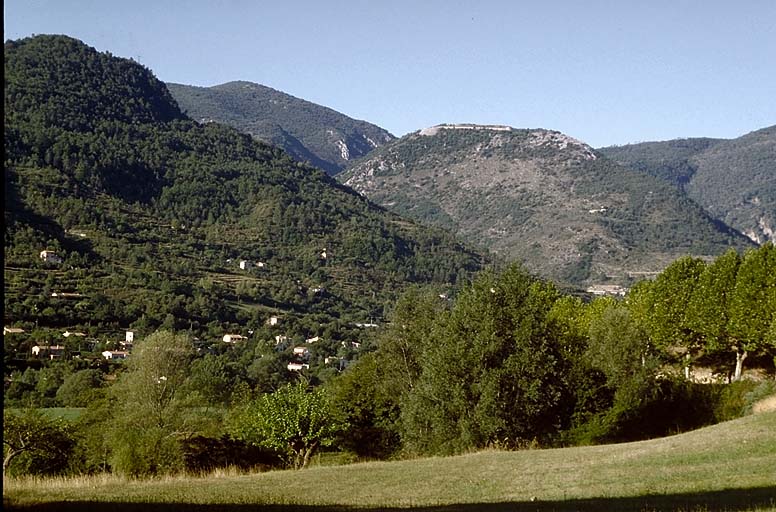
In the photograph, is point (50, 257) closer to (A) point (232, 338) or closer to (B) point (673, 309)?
(A) point (232, 338)

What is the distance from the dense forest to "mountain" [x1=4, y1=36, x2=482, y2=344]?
0.53 m

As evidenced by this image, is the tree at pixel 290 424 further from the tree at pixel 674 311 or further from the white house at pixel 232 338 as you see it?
the white house at pixel 232 338

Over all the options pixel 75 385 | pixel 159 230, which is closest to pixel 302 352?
pixel 75 385

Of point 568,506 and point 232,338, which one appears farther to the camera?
point 232,338

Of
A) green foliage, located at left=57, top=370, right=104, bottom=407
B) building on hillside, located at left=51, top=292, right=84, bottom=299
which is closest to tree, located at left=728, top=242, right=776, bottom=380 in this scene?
green foliage, located at left=57, top=370, right=104, bottom=407

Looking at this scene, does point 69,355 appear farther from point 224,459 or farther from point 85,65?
point 85,65

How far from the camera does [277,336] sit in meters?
109

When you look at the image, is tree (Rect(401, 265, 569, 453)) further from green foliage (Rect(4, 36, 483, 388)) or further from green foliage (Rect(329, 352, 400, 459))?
green foliage (Rect(4, 36, 483, 388))

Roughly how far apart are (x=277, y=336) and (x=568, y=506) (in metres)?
95.8

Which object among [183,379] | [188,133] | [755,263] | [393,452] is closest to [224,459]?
[183,379]

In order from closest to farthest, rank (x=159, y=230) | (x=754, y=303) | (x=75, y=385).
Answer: (x=754, y=303) → (x=75, y=385) → (x=159, y=230)

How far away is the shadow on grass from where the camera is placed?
13.0 metres

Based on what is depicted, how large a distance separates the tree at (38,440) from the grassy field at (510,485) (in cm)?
1493

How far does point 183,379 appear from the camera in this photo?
4638 centimetres
